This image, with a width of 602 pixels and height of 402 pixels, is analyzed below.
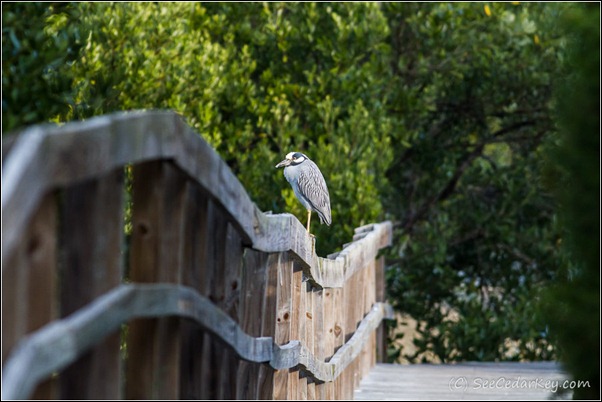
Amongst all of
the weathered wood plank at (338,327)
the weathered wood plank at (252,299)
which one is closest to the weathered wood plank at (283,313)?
the weathered wood plank at (252,299)

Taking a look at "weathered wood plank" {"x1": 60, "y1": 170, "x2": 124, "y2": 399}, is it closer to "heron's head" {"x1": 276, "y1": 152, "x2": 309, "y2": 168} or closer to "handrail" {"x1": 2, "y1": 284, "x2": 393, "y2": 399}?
"handrail" {"x1": 2, "y1": 284, "x2": 393, "y2": 399}

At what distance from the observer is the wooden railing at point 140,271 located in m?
2.39

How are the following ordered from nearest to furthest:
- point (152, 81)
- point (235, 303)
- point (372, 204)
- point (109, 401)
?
point (109, 401) → point (235, 303) → point (152, 81) → point (372, 204)

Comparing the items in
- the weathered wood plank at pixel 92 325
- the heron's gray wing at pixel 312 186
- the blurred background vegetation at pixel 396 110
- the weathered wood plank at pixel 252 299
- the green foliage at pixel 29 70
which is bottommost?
the weathered wood plank at pixel 92 325

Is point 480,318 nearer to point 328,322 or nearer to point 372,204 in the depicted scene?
point 372,204

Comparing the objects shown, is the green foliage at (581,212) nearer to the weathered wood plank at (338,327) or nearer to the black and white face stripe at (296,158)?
the weathered wood plank at (338,327)

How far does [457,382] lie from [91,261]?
18.9 feet

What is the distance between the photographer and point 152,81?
9.16 metres

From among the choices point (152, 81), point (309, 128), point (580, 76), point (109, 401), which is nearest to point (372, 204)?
point (309, 128)

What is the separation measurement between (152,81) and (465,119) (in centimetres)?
487

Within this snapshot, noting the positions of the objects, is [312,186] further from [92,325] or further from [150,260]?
[92,325]

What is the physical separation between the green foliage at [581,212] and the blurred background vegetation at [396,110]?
3629 millimetres

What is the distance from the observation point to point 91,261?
2699 mm

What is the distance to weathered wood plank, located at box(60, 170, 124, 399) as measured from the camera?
8.70 feet
